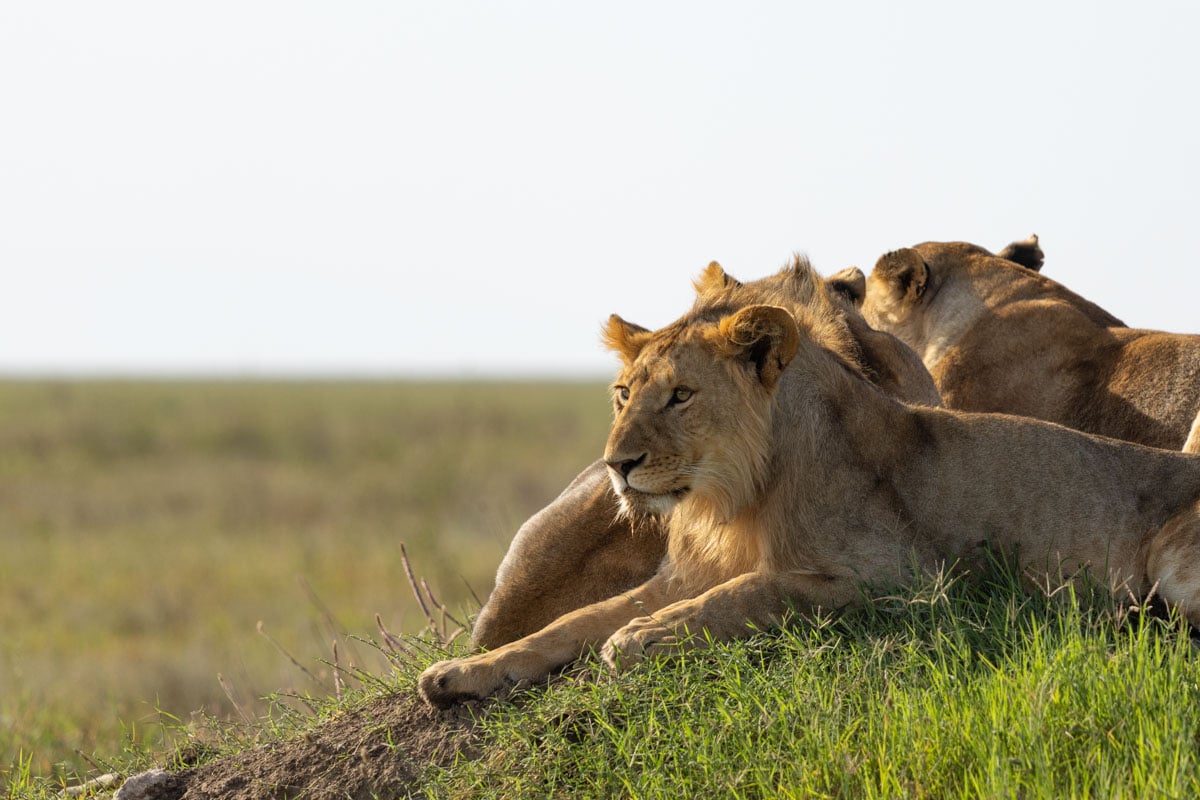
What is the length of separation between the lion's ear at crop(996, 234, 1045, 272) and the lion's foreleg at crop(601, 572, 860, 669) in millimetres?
3153

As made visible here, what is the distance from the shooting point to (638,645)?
408 cm

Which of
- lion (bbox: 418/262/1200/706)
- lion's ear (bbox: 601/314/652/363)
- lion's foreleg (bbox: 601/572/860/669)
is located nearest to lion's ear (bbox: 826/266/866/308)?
lion (bbox: 418/262/1200/706)

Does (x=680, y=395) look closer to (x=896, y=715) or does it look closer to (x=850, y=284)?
(x=896, y=715)

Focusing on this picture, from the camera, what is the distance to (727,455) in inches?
167

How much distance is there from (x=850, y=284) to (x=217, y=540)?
769 inches

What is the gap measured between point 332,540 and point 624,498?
791 inches

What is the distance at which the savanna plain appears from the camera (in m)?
3.53

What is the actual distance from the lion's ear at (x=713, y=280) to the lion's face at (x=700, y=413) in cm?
55

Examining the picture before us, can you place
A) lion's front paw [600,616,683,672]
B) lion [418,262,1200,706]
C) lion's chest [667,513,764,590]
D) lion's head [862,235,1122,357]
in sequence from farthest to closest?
lion's head [862,235,1122,357]
lion's chest [667,513,764,590]
lion [418,262,1200,706]
lion's front paw [600,616,683,672]

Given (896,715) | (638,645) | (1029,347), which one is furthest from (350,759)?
(1029,347)

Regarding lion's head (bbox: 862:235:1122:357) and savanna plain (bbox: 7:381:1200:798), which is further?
lion's head (bbox: 862:235:1122:357)

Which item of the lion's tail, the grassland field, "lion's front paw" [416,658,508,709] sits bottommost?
the grassland field

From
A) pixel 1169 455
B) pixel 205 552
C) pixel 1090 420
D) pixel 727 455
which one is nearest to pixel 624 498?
pixel 727 455

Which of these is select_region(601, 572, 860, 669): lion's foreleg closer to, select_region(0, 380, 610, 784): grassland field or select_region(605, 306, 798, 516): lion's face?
select_region(605, 306, 798, 516): lion's face
